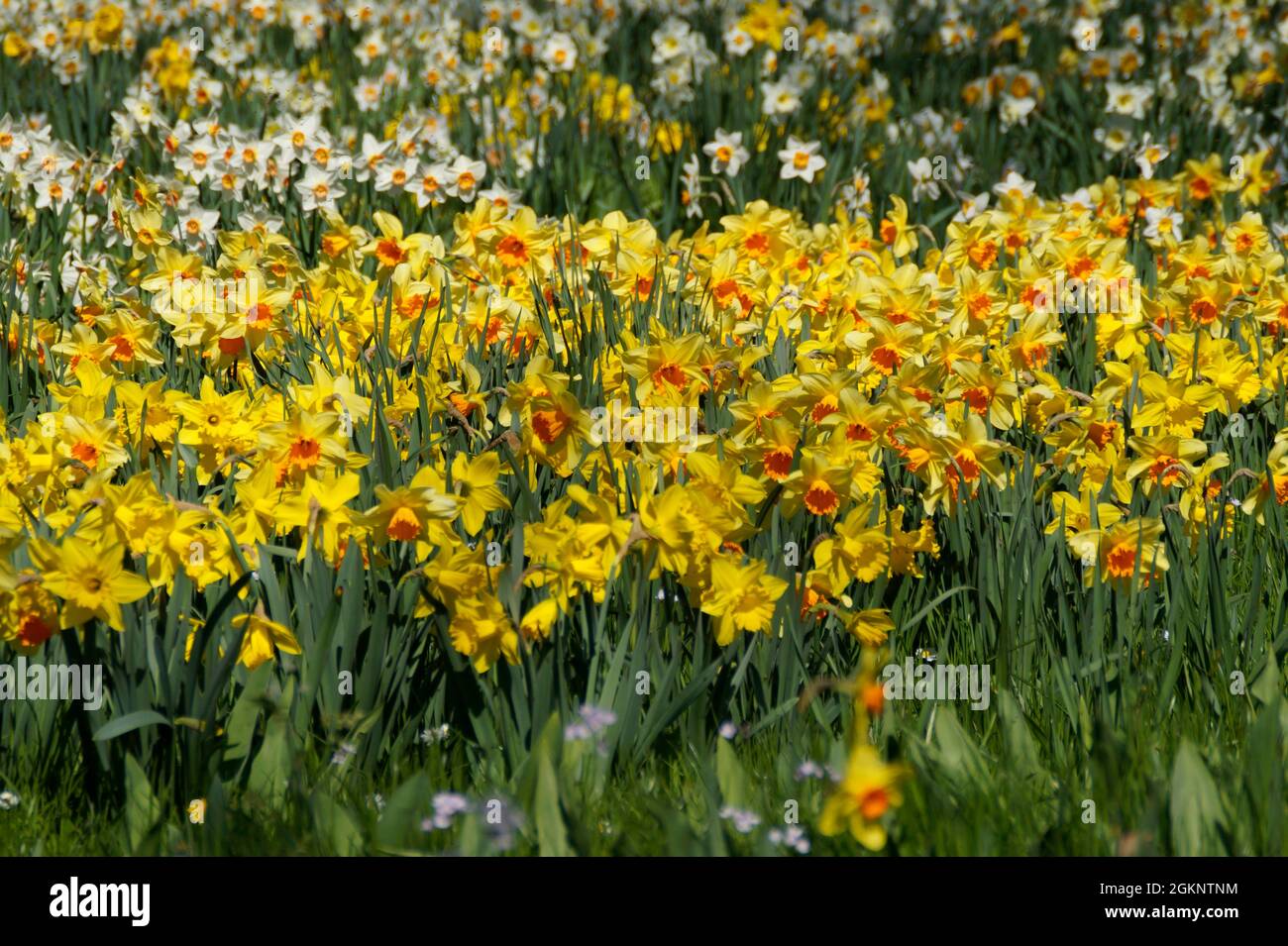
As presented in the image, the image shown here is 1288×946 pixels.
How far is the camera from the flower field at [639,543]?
1.90 m

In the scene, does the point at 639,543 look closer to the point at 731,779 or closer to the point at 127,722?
the point at 731,779

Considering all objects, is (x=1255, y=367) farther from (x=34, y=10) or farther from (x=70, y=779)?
(x=34, y=10)

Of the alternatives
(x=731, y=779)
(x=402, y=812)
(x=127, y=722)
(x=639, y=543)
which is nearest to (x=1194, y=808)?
(x=731, y=779)

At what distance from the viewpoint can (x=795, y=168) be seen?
16.0ft

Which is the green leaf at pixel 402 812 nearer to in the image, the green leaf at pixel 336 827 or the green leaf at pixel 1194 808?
the green leaf at pixel 336 827

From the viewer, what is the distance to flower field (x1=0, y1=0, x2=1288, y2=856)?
1.90 metres

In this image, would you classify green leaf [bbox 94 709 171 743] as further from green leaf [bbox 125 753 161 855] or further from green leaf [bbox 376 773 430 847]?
green leaf [bbox 376 773 430 847]

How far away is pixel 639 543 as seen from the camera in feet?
6.75

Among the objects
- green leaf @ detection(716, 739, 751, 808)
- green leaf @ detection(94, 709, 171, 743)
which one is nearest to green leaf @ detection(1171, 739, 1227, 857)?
green leaf @ detection(716, 739, 751, 808)

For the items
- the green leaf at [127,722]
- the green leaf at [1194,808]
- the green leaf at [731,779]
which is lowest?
the green leaf at [1194,808]

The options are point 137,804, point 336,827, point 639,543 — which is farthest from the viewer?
point 639,543

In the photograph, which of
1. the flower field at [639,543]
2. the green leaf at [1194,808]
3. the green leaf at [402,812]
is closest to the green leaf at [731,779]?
the flower field at [639,543]

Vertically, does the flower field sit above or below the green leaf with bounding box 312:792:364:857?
above
